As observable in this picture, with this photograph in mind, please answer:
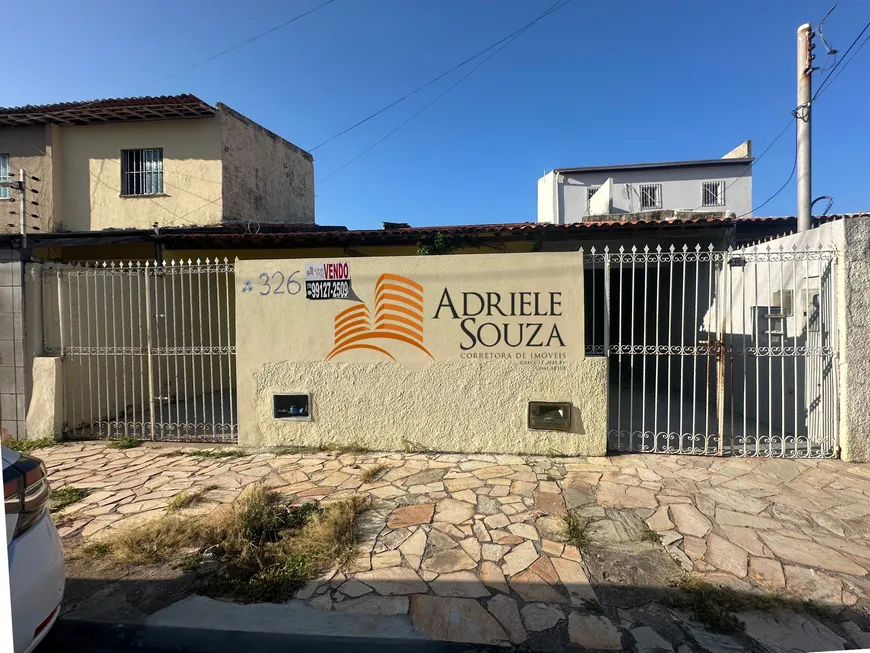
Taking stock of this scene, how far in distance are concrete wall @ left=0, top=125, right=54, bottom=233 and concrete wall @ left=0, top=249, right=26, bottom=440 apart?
7638mm

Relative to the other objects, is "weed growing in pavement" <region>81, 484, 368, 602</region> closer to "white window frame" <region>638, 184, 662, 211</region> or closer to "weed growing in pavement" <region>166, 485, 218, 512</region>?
"weed growing in pavement" <region>166, 485, 218, 512</region>

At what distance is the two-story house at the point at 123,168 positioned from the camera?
10.5m

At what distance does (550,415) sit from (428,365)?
4.93ft

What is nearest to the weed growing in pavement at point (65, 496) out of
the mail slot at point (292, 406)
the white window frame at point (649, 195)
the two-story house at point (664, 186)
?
the mail slot at point (292, 406)

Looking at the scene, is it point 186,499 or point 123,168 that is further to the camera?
point 123,168

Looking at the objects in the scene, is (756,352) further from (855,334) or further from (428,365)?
(428,365)

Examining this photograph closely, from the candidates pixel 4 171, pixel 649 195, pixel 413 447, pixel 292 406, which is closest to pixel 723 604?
pixel 413 447

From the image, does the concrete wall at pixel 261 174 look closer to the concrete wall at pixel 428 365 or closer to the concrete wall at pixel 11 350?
the concrete wall at pixel 11 350

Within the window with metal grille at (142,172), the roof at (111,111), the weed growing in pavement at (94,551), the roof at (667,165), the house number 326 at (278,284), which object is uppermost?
the roof at (667,165)

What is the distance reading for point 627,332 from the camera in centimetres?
1107

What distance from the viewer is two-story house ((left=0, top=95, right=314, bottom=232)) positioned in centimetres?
1055

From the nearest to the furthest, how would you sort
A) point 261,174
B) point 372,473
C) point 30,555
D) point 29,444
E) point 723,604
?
point 30,555, point 723,604, point 372,473, point 29,444, point 261,174

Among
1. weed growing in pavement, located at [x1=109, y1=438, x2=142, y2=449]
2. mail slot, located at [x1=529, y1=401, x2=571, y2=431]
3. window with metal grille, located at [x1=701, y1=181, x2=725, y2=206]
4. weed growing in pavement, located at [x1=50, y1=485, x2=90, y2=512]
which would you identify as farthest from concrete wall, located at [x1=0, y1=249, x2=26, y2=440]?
window with metal grille, located at [x1=701, y1=181, x2=725, y2=206]

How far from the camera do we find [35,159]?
10.7 meters
